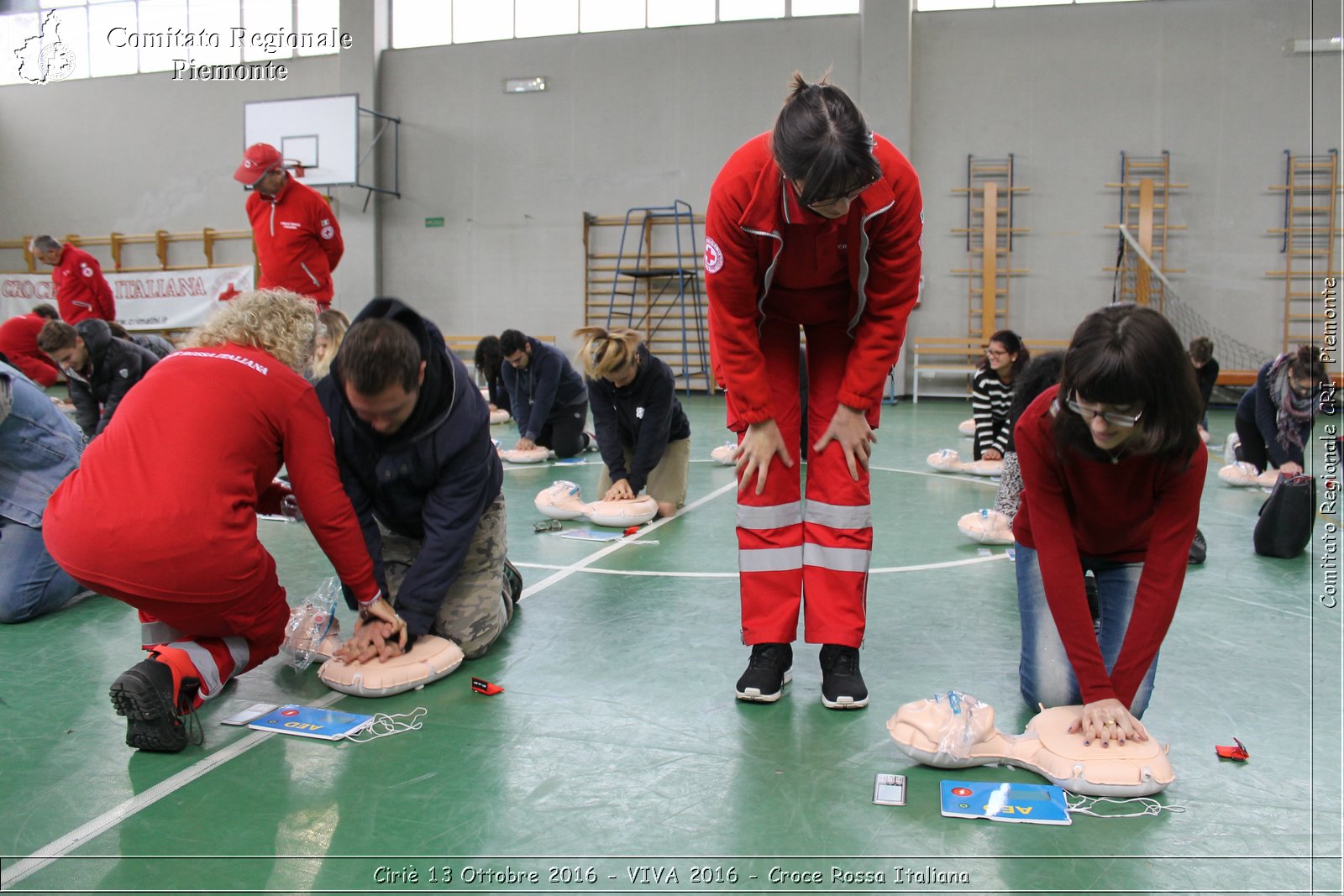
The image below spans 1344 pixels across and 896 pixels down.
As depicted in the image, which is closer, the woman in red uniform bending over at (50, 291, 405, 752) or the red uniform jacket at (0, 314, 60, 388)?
the woman in red uniform bending over at (50, 291, 405, 752)

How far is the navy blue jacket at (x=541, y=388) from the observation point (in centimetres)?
680

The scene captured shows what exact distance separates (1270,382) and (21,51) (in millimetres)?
19791

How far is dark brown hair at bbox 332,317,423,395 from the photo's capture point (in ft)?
7.59

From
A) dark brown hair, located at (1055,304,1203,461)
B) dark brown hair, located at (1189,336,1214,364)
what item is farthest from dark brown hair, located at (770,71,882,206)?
dark brown hair, located at (1189,336,1214,364)

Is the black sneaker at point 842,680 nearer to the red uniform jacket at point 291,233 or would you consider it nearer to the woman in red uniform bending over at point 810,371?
the woman in red uniform bending over at point 810,371

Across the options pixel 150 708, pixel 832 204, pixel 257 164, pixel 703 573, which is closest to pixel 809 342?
pixel 832 204

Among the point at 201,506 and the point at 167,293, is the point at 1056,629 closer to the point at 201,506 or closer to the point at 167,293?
the point at 201,506

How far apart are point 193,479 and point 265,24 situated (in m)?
15.9

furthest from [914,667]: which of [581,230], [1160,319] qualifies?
[581,230]

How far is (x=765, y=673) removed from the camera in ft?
8.29

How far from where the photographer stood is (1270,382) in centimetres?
554

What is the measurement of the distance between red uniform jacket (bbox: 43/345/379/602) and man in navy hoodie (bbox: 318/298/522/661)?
0.58 ft

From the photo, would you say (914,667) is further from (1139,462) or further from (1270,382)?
(1270,382)

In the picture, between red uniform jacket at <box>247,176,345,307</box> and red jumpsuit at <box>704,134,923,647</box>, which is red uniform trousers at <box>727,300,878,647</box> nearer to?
red jumpsuit at <box>704,134,923,647</box>
